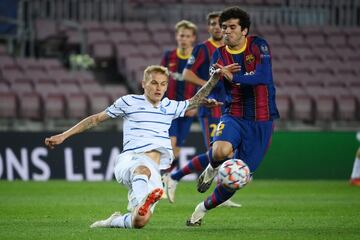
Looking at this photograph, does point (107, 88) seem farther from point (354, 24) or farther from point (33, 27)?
point (354, 24)

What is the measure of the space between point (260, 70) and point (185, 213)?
2.48 m

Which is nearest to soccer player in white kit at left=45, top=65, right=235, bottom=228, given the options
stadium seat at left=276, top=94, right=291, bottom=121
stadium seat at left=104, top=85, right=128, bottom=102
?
stadium seat at left=104, top=85, right=128, bottom=102

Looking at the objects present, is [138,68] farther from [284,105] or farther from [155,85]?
[155,85]

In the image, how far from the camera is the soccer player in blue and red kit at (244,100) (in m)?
9.44

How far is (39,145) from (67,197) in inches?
177

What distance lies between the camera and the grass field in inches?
342

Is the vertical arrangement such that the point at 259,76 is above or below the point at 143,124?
above

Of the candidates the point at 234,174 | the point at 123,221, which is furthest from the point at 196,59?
the point at 123,221

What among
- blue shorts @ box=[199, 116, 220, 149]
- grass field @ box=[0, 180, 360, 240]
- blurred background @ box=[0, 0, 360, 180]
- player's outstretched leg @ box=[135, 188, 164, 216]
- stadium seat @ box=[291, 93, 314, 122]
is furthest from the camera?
stadium seat @ box=[291, 93, 314, 122]

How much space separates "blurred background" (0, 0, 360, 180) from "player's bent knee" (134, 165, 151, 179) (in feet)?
31.3

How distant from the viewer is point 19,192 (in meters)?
14.7

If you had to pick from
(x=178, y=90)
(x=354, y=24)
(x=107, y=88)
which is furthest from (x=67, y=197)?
(x=354, y=24)

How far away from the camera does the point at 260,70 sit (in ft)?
31.1

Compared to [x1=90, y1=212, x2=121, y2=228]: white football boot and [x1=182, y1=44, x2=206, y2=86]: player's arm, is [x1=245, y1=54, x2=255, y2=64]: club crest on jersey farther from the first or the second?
[x1=182, y1=44, x2=206, y2=86]: player's arm
